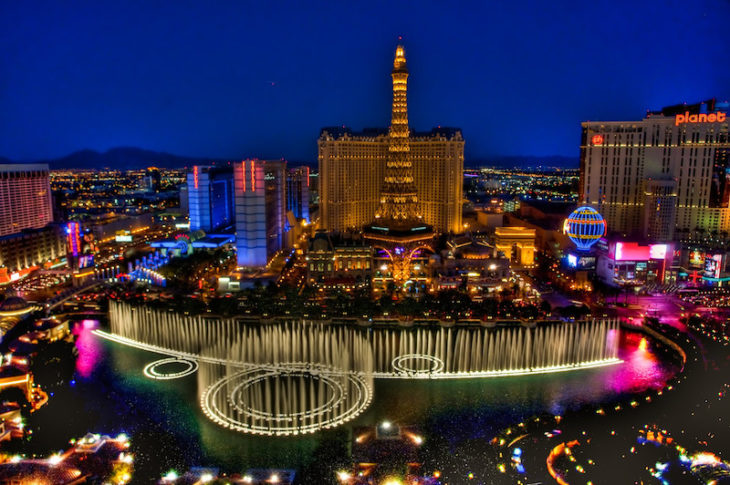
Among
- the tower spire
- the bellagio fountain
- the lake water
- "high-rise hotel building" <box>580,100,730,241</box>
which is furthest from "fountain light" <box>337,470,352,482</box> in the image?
"high-rise hotel building" <box>580,100,730,241</box>

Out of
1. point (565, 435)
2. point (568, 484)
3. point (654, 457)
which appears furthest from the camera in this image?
point (565, 435)

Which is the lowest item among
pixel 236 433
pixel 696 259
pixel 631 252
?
pixel 236 433

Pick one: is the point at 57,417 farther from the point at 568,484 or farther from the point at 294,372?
the point at 568,484

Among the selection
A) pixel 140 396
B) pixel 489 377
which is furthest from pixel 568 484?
pixel 140 396

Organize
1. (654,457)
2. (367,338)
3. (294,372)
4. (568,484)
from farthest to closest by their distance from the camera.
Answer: (367,338) < (294,372) < (654,457) < (568,484)

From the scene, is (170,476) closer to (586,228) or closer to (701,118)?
(586,228)

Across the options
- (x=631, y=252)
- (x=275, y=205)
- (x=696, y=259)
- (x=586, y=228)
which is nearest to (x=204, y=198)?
(x=275, y=205)

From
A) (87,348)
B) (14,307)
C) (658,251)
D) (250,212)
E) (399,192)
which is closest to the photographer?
(87,348)
